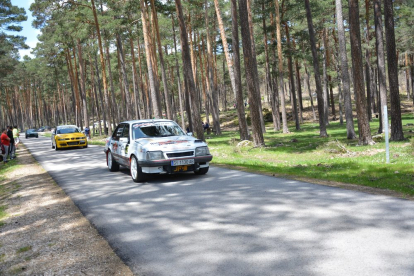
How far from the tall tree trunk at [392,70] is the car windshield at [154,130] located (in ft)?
35.3

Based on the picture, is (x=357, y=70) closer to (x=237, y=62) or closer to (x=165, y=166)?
(x=237, y=62)

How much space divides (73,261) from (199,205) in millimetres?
2619

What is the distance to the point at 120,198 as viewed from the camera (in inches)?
301

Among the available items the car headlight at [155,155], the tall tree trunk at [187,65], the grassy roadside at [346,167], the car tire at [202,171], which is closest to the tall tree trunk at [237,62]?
the tall tree trunk at [187,65]

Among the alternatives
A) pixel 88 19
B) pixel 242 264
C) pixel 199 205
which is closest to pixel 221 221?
pixel 199 205

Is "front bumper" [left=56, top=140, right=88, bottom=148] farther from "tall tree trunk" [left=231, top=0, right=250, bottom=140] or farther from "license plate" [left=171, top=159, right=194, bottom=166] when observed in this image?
"license plate" [left=171, top=159, right=194, bottom=166]

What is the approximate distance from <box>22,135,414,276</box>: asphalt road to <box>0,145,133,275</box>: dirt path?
226mm

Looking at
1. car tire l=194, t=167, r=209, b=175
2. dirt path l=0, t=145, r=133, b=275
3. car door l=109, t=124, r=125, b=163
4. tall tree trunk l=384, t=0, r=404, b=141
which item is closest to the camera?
dirt path l=0, t=145, r=133, b=275

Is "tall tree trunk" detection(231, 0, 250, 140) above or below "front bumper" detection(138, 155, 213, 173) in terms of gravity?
above

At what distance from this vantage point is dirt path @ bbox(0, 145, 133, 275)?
13.6 ft

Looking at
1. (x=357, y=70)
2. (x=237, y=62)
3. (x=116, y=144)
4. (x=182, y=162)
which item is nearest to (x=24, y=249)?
(x=182, y=162)

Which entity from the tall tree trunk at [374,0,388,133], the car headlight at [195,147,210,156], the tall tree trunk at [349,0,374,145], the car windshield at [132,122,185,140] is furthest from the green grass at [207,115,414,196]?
the tall tree trunk at [374,0,388,133]

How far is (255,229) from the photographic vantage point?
4.86m

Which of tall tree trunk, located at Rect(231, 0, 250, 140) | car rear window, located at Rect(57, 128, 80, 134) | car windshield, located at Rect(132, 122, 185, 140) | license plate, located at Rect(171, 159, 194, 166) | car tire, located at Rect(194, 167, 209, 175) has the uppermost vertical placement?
tall tree trunk, located at Rect(231, 0, 250, 140)
